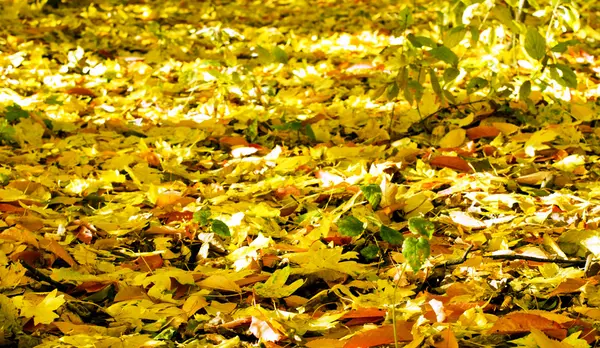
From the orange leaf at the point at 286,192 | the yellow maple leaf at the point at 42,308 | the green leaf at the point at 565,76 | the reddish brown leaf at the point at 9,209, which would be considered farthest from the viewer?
the green leaf at the point at 565,76

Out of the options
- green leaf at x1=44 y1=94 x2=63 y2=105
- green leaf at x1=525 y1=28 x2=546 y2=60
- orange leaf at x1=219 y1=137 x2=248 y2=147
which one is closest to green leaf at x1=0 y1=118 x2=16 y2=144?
green leaf at x1=44 y1=94 x2=63 y2=105

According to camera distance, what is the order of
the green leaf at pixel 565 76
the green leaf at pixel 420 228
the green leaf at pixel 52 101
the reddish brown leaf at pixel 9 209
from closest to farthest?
the green leaf at pixel 420 228 < the reddish brown leaf at pixel 9 209 < the green leaf at pixel 565 76 < the green leaf at pixel 52 101

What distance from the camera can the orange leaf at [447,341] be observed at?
4.39ft

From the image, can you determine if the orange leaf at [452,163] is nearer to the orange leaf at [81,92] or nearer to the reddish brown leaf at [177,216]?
the reddish brown leaf at [177,216]

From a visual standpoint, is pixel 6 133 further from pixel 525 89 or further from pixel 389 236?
pixel 525 89

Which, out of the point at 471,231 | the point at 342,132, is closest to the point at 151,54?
the point at 342,132

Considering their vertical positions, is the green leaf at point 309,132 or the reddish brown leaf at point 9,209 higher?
the reddish brown leaf at point 9,209

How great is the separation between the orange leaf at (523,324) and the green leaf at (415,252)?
7.0 inches

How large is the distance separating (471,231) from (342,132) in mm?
1002

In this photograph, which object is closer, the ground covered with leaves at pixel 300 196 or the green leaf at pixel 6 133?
the ground covered with leaves at pixel 300 196

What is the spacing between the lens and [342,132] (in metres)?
2.87

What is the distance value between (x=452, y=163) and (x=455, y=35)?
443 millimetres

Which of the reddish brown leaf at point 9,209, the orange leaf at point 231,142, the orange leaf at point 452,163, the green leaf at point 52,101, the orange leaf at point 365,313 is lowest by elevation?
the orange leaf at point 231,142

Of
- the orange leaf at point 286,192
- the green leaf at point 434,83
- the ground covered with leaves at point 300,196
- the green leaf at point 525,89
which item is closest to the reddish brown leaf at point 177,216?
the ground covered with leaves at point 300,196
